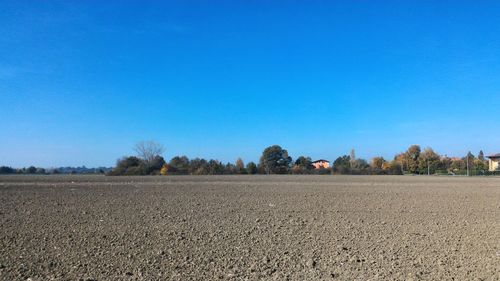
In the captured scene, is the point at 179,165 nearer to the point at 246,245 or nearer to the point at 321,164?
the point at 321,164

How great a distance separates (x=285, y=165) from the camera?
118375 millimetres

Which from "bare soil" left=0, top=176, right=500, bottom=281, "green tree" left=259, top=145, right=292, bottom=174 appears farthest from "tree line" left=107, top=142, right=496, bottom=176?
"bare soil" left=0, top=176, right=500, bottom=281

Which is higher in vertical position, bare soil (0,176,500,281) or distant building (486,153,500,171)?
distant building (486,153,500,171)

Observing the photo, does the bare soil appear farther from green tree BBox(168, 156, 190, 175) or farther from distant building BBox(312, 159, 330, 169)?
distant building BBox(312, 159, 330, 169)

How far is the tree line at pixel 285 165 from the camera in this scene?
9269 centimetres

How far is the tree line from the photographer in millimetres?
92688

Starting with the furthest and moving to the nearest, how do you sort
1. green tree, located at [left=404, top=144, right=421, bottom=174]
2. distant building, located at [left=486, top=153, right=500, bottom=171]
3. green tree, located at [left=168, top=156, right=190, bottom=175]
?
distant building, located at [left=486, top=153, right=500, bottom=171] < green tree, located at [left=404, top=144, right=421, bottom=174] < green tree, located at [left=168, top=156, right=190, bottom=175]

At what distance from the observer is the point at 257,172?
100m

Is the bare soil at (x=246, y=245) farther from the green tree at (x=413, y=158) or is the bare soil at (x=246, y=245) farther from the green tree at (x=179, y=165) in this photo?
the green tree at (x=413, y=158)

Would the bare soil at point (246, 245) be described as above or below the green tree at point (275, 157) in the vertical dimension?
below

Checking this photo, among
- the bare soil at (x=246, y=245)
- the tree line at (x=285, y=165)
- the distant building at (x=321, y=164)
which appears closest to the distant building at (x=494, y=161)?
the tree line at (x=285, y=165)

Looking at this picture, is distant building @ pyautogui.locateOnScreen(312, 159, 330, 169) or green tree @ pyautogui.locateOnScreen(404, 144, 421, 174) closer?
green tree @ pyautogui.locateOnScreen(404, 144, 421, 174)

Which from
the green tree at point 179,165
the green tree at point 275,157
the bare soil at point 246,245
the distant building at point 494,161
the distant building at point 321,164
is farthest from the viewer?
the distant building at point 321,164

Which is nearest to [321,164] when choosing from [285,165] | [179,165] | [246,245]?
[285,165]
